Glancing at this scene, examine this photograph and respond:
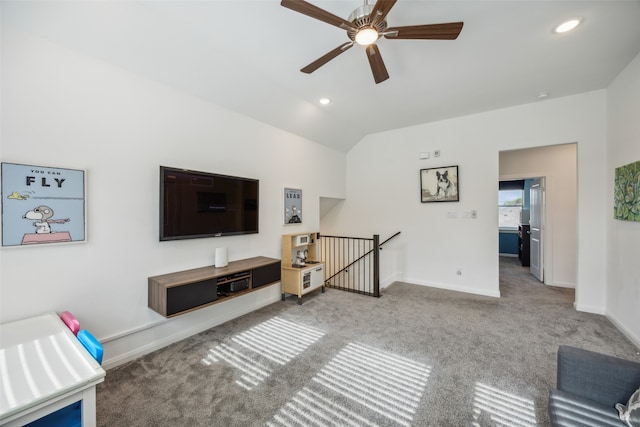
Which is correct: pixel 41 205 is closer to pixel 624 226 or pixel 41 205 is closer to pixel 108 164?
pixel 108 164

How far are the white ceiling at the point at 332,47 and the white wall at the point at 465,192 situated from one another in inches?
16.8

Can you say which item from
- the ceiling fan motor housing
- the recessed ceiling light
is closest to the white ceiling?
the recessed ceiling light

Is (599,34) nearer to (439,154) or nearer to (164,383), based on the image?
(439,154)

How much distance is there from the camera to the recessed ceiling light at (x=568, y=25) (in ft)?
6.86

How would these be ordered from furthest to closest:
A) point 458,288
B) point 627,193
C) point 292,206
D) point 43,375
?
point 458,288 → point 292,206 → point 627,193 → point 43,375

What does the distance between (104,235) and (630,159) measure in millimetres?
5167

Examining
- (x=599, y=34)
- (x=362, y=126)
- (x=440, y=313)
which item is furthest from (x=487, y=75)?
(x=440, y=313)

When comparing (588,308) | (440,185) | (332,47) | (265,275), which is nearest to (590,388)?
(265,275)

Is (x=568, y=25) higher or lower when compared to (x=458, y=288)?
higher

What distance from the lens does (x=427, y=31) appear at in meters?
1.78

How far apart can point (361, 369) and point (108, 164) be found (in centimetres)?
280

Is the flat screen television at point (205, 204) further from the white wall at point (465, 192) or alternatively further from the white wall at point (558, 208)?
the white wall at point (558, 208)

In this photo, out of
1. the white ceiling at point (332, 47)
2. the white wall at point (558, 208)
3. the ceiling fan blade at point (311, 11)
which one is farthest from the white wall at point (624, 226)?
the ceiling fan blade at point (311, 11)

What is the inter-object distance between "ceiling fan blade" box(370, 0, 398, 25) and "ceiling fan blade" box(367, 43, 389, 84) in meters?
0.27
